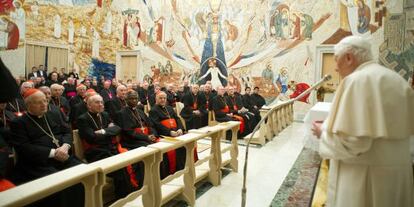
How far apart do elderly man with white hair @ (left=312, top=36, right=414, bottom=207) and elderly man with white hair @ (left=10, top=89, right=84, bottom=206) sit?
2656mm

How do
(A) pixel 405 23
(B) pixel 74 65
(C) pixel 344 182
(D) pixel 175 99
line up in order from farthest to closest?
(B) pixel 74 65, (D) pixel 175 99, (A) pixel 405 23, (C) pixel 344 182

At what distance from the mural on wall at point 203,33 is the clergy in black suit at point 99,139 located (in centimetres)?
1053

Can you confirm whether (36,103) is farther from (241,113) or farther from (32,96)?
(241,113)

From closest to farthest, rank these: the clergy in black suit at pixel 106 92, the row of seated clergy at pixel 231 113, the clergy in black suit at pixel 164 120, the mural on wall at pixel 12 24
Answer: the clergy in black suit at pixel 164 120
the row of seated clergy at pixel 231 113
the clergy in black suit at pixel 106 92
the mural on wall at pixel 12 24

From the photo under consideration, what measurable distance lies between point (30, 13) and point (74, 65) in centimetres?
303

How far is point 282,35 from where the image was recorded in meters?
14.3

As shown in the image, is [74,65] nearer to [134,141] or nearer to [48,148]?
[134,141]

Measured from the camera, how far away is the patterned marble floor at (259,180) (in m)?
4.29

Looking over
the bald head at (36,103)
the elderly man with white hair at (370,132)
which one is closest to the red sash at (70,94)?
the bald head at (36,103)

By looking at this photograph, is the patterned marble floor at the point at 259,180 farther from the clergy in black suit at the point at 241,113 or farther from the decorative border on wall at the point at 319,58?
the decorative border on wall at the point at 319,58

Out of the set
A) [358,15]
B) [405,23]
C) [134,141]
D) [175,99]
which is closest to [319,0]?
[358,15]

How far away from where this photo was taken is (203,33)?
16.4 metres

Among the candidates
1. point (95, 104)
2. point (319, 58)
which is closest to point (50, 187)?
point (95, 104)

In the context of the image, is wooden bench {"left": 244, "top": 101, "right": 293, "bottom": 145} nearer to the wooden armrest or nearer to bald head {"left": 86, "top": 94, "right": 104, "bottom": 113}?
bald head {"left": 86, "top": 94, "right": 104, "bottom": 113}
